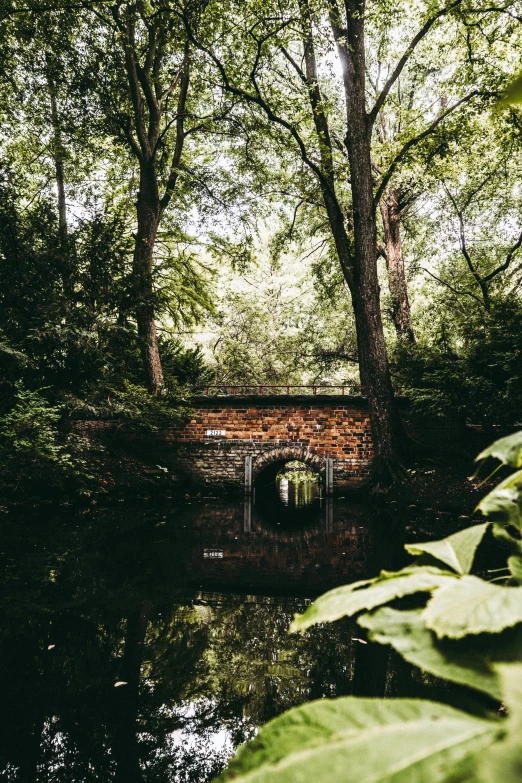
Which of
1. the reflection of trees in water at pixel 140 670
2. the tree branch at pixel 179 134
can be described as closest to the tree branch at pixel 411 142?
the tree branch at pixel 179 134

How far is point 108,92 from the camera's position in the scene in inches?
417

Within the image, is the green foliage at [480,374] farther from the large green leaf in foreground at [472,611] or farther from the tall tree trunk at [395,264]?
the large green leaf in foreground at [472,611]

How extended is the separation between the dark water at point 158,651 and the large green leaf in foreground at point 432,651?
1.67 m

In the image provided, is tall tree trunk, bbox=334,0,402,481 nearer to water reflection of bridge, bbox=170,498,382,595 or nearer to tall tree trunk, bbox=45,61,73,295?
water reflection of bridge, bbox=170,498,382,595

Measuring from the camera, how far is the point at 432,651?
43cm

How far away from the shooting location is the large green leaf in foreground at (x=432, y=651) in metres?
0.39

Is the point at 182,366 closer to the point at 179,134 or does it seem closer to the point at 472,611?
the point at 179,134

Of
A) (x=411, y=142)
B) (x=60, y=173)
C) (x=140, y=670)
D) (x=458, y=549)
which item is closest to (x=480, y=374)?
(x=411, y=142)

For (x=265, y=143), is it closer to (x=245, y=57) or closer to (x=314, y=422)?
(x=245, y=57)

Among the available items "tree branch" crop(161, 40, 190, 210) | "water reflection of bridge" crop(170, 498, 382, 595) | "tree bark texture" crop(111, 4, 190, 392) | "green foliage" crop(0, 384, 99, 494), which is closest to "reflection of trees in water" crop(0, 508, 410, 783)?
"water reflection of bridge" crop(170, 498, 382, 595)

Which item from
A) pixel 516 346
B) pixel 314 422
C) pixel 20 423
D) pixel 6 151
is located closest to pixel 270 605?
pixel 20 423

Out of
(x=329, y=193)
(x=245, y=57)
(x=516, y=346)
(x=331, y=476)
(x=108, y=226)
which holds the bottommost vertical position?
(x=331, y=476)

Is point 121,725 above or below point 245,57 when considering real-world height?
below

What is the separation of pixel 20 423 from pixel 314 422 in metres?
6.46
